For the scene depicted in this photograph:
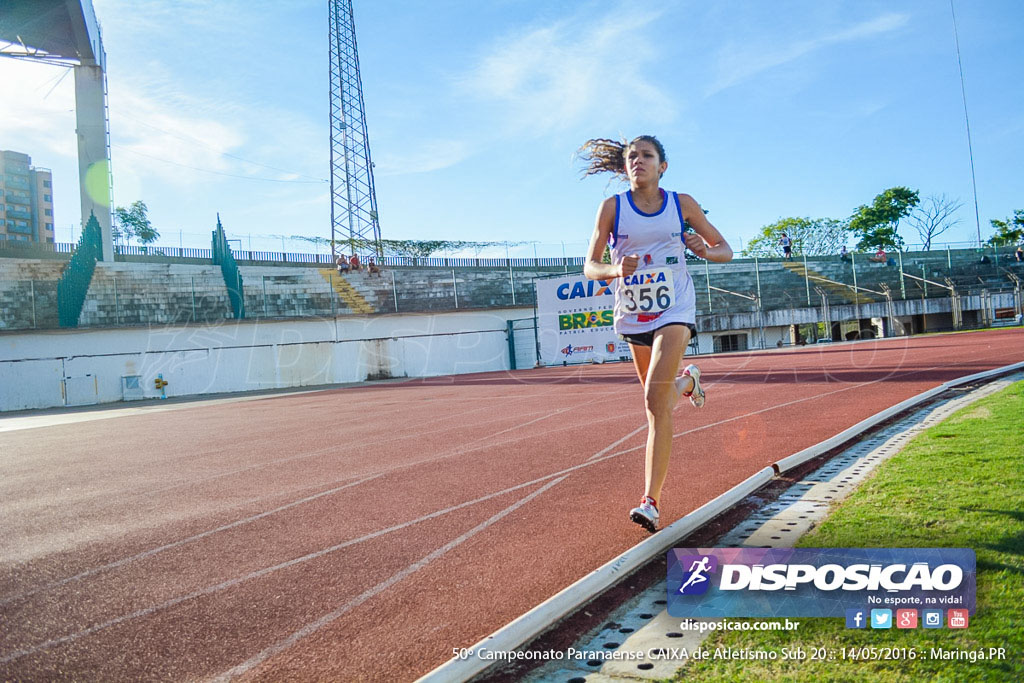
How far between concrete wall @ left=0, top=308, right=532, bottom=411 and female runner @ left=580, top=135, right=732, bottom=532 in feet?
92.9

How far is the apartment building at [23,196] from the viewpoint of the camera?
309 ft

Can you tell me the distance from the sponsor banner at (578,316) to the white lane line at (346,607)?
70.9ft

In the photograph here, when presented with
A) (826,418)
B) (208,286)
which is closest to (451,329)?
(208,286)

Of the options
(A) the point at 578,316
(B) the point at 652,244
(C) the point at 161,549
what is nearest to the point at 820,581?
(B) the point at 652,244

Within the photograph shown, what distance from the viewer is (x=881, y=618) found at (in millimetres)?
2189

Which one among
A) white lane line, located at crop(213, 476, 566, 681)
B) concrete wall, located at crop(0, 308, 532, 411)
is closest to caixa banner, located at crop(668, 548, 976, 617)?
white lane line, located at crop(213, 476, 566, 681)

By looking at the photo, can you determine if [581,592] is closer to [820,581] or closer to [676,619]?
[676,619]

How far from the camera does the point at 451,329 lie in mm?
33688

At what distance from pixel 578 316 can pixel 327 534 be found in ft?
73.0

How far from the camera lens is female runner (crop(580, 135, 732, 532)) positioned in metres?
3.67

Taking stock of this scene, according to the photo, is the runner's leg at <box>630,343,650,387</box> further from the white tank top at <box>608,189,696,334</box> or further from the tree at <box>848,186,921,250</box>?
the tree at <box>848,186,921,250</box>

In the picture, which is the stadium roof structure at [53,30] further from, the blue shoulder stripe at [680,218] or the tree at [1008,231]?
the tree at [1008,231]

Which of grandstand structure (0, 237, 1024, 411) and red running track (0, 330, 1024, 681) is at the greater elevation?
grandstand structure (0, 237, 1024, 411)

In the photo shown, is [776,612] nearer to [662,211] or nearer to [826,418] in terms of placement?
[662,211]
